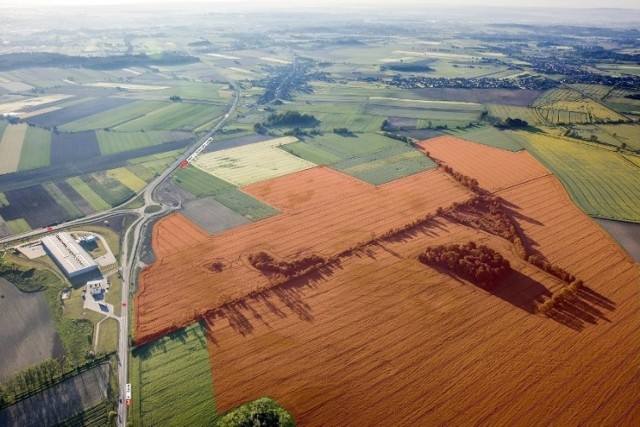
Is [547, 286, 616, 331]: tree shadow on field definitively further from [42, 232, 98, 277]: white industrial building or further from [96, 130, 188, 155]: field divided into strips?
[96, 130, 188, 155]: field divided into strips

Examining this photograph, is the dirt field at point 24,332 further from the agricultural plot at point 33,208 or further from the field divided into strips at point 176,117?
the field divided into strips at point 176,117

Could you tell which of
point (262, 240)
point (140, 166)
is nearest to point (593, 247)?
point (262, 240)

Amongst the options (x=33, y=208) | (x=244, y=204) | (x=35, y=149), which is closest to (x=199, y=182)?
(x=244, y=204)

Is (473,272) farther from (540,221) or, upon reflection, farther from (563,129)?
(563,129)

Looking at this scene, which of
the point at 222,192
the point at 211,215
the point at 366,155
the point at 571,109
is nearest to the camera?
the point at 211,215

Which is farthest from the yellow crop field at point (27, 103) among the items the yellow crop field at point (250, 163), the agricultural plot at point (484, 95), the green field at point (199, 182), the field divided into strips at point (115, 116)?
the agricultural plot at point (484, 95)

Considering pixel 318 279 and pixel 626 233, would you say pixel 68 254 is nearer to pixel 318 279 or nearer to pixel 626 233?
pixel 318 279
